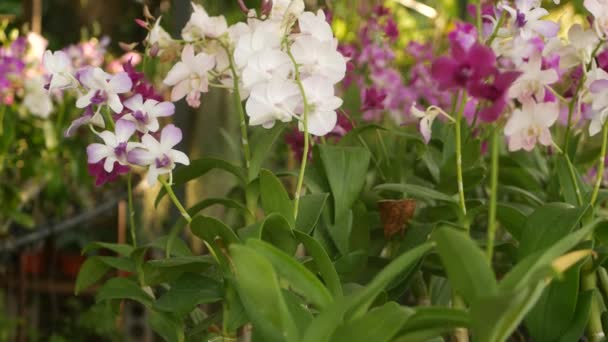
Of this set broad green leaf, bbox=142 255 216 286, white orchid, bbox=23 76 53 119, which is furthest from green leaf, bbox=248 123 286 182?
white orchid, bbox=23 76 53 119

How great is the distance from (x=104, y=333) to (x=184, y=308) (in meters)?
2.39

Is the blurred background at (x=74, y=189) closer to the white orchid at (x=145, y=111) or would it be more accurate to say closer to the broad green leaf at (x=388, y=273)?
the white orchid at (x=145, y=111)

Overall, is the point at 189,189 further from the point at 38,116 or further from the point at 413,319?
the point at 38,116

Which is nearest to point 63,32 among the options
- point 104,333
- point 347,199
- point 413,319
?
point 104,333

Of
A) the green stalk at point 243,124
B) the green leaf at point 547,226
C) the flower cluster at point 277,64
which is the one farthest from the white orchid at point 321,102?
the green leaf at point 547,226

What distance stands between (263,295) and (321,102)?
0.76 ft

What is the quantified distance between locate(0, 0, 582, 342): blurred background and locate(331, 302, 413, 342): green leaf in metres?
0.44

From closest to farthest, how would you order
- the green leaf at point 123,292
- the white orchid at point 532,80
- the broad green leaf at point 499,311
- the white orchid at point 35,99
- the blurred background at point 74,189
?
the broad green leaf at point 499,311 < the white orchid at point 532,80 < the green leaf at point 123,292 < the blurred background at point 74,189 < the white orchid at point 35,99

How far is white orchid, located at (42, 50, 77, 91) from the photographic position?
881 millimetres

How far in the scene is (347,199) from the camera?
3.24 feet

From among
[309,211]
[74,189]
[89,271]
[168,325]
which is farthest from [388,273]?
[74,189]

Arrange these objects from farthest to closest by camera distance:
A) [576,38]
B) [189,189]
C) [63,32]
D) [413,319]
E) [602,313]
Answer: [63,32] < [189,189] < [602,313] < [576,38] < [413,319]

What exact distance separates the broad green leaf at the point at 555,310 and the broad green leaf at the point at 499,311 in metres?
0.20

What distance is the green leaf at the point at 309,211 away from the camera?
885 mm
